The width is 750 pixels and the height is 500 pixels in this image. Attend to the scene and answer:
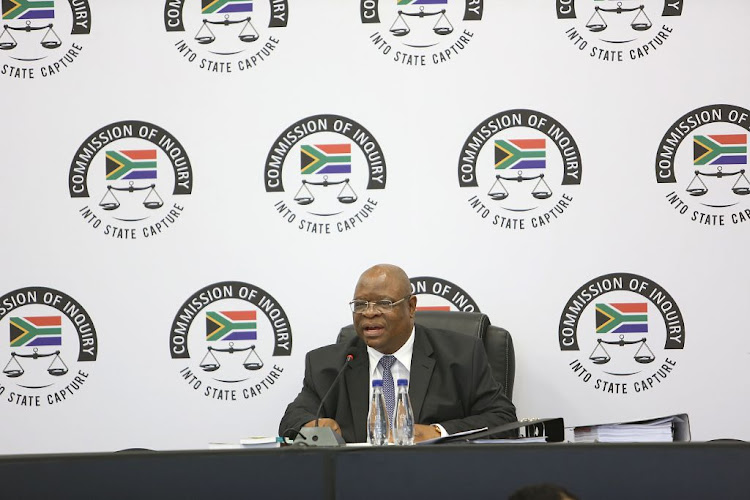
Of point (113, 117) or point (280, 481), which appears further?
point (113, 117)

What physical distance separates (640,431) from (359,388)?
1313 millimetres

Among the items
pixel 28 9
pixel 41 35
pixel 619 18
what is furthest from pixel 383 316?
pixel 28 9

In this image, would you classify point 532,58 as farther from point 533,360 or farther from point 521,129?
point 533,360

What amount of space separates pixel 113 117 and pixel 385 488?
10.00 ft

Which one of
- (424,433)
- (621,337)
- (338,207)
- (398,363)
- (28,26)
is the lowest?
(424,433)

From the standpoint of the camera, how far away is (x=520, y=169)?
13.6 ft

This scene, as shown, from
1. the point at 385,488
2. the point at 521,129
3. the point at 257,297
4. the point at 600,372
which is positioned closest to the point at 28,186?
the point at 257,297

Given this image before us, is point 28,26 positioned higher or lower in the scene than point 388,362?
higher

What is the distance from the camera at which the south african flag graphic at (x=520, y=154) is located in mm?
4152

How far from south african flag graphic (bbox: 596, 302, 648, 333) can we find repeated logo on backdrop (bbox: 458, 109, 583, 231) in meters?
0.49

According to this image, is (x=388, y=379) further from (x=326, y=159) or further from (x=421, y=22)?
(x=421, y=22)

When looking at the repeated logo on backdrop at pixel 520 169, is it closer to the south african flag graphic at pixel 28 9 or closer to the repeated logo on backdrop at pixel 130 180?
the repeated logo on backdrop at pixel 130 180

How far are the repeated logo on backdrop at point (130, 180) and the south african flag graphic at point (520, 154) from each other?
4.83ft

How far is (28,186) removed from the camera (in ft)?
14.1
